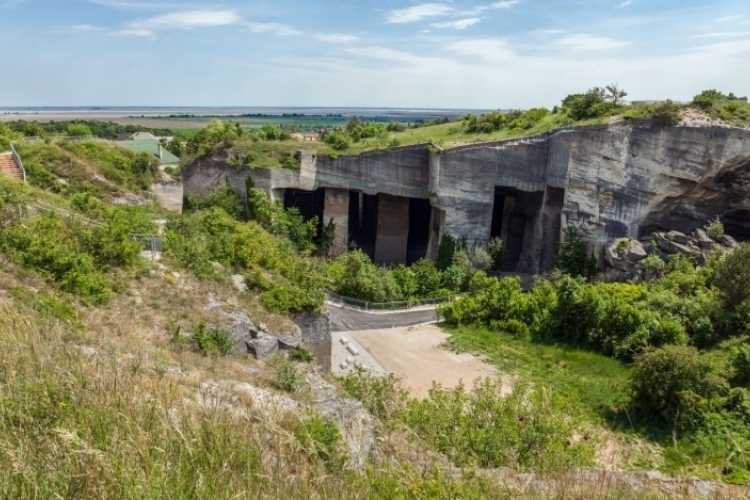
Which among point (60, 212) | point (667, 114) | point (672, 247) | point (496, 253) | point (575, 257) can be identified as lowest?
point (496, 253)

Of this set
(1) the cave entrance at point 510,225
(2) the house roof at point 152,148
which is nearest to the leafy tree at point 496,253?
(1) the cave entrance at point 510,225

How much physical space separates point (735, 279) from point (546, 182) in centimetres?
1102

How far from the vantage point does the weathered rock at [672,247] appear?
86.3 feet

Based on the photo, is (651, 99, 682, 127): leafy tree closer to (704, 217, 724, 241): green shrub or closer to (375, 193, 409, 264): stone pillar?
(704, 217, 724, 241): green shrub

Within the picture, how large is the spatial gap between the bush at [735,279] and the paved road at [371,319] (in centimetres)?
1098

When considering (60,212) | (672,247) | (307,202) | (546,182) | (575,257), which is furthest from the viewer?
(307,202)

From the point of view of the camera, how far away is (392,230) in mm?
31250

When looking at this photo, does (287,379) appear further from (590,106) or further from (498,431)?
(590,106)

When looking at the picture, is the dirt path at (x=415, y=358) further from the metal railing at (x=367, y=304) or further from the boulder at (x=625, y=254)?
the boulder at (x=625, y=254)

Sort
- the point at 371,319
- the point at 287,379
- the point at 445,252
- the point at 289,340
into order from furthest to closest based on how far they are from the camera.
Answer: the point at 445,252 → the point at 371,319 → the point at 289,340 → the point at 287,379

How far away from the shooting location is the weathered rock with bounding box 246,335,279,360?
11.9m

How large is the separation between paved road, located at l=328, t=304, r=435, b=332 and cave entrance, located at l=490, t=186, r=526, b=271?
1030cm

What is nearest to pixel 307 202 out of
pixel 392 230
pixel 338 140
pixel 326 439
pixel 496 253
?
pixel 338 140

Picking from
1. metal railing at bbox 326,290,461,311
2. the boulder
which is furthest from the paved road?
the boulder
